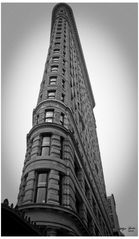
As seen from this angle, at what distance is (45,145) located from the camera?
74.0 ft

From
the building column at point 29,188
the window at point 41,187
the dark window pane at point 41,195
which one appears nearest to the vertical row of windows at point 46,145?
the window at point 41,187

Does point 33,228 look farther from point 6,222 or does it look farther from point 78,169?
point 78,169

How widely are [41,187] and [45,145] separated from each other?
4730 millimetres

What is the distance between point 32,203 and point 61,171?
407cm

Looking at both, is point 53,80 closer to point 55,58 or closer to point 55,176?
point 55,58

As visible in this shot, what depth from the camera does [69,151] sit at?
2302cm

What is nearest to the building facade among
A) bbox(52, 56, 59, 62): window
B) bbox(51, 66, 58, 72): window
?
bbox(51, 66, 58, 72): window

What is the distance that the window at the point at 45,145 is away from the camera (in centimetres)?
2189

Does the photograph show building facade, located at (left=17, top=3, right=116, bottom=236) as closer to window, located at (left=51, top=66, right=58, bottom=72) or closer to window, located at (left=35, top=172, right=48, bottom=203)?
window, located at (left=35, top=172, right=48, bottom=203)

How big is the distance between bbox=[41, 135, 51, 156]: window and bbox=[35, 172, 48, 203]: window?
7.80ft

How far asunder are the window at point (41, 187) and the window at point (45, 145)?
7.80 ft

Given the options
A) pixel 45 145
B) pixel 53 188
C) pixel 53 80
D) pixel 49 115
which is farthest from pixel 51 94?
pixel 53 188

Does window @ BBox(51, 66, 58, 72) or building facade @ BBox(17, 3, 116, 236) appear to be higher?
window @ BBox(51, 66, 58, 72)

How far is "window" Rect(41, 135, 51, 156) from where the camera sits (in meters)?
21.9
